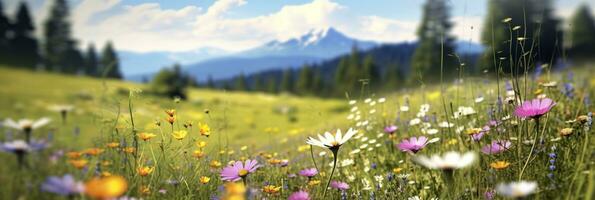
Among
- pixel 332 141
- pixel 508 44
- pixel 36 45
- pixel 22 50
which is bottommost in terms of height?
pixel 332 141

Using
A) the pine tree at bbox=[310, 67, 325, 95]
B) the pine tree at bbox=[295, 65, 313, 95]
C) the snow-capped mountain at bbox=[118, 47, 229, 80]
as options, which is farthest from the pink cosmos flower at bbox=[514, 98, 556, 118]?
the pine tree at bbox=[295, 65, 313, 95]

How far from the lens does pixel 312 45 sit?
4375 millimetres

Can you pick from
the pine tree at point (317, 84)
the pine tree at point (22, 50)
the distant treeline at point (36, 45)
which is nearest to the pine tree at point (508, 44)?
the distant treeline at point (36, 45)

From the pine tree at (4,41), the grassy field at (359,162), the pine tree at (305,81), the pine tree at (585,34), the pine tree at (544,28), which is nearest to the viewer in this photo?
the grassy field at (359,162)

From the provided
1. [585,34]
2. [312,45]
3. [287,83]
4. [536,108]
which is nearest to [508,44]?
[312,45]

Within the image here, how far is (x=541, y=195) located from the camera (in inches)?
71.1

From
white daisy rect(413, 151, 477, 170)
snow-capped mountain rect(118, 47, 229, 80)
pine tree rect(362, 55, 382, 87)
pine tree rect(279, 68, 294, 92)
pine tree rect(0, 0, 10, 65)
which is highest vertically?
pine tree rect(0, 0, 10, 65)

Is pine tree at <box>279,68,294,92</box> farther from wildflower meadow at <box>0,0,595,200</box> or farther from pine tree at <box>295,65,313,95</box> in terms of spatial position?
wildflower meadow at <box>0,0,595,200</box>

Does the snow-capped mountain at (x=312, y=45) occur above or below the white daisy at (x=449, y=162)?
above

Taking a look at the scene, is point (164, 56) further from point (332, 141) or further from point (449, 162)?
point (449, 162)

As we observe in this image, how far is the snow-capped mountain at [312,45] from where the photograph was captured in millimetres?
4223

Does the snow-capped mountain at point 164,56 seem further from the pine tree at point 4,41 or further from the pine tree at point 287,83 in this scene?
the pine tree at point 287,83

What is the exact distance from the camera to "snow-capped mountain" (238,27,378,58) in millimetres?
4223

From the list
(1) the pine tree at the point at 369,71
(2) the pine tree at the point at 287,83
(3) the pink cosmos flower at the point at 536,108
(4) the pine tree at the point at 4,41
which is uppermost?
(4) the pine tree at the point at 4,41
